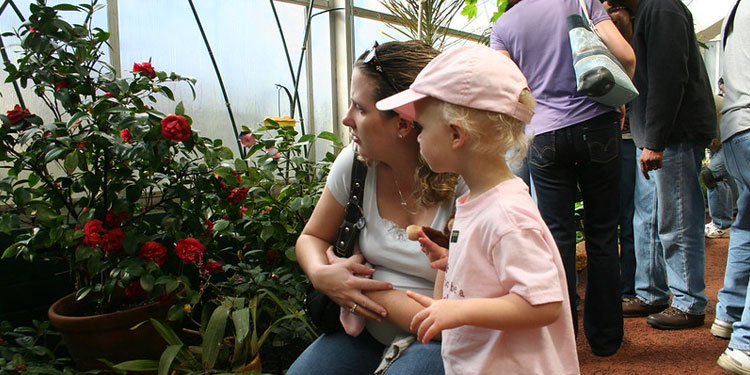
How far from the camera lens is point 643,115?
7.91 feet

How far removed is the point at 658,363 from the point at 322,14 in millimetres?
3102

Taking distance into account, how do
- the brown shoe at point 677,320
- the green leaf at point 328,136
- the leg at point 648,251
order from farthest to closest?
1. the leg at point 648,251
2. the brown shoe at point 677,320
3. the green leaf at point 328,136

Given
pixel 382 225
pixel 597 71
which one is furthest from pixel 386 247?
pixel 597 71

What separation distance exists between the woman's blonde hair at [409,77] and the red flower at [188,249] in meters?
0.96

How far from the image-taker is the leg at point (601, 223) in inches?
80.0

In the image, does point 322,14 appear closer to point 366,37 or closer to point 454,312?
point 366,37

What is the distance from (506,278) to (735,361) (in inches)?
67.6

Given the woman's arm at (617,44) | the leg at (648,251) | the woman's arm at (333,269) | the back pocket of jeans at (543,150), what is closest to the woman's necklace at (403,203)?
the woman's arm at (333,269)

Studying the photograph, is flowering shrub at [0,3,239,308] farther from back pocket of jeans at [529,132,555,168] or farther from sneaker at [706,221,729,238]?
sneaker at [706,221,729,238]

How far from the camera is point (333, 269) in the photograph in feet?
→ 4.13

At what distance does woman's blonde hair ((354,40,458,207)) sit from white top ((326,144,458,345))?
5cm

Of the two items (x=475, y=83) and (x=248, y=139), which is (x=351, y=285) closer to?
(x=475, y=83)

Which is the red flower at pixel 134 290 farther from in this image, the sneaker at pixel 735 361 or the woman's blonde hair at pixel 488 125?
the sneaker at pixel 735 361

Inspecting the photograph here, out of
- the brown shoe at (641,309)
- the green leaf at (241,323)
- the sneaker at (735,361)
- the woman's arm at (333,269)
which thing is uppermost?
the woman's arm at (333,269)
